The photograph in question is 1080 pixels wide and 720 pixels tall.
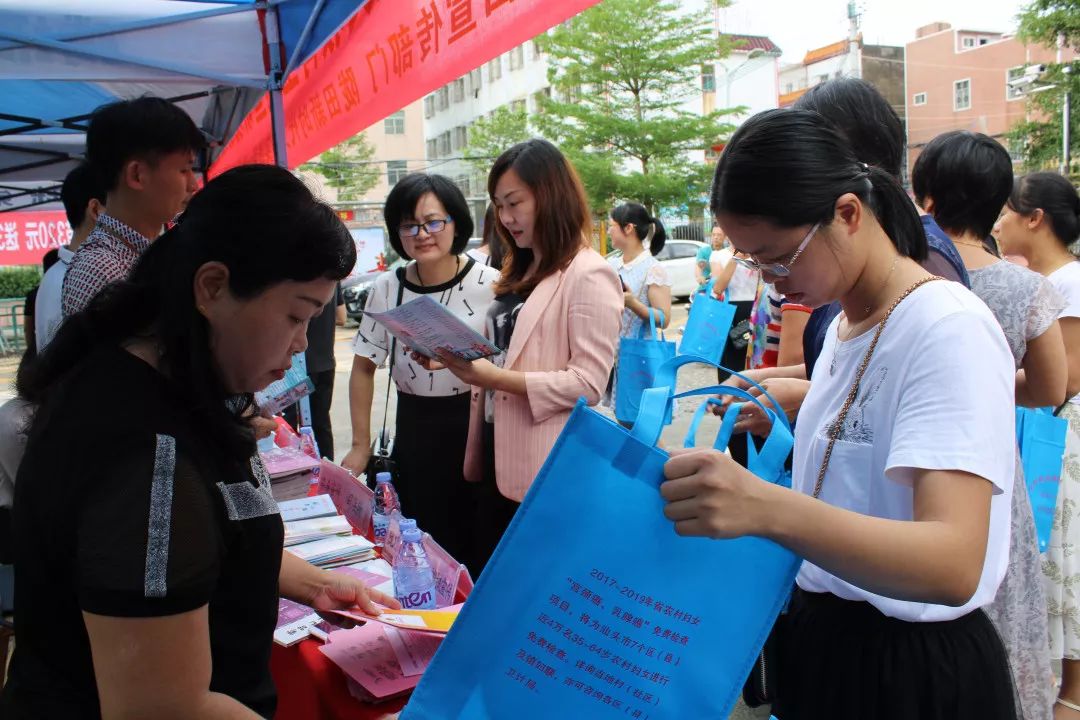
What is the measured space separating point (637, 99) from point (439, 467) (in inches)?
852

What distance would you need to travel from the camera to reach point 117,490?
927 millimetres

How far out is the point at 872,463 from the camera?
3.75 ft

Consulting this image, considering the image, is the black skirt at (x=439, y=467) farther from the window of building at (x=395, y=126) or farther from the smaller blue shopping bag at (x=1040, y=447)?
the window of building at (x=395, y=126)

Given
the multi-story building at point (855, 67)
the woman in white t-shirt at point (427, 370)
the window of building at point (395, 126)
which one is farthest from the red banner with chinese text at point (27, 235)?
the window of building at point (395, 126)

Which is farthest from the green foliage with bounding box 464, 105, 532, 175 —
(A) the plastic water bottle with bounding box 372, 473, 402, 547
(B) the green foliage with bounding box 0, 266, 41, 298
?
(A) the plastic water bottle with bounding box 372, 473, 402, 547

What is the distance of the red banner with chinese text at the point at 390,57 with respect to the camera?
226 cm

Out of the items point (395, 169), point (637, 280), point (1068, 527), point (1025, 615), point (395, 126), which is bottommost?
point (1068, 527)

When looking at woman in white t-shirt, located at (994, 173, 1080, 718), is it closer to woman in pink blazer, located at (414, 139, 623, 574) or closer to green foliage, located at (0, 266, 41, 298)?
woman in pink blazer, located at (414, 139, 623, 574)

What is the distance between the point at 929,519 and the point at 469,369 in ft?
5.26

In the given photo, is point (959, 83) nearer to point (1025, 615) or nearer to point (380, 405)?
point (380, 405)

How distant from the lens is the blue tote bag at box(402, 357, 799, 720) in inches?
40.0

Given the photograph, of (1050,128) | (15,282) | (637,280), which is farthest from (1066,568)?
(15,282)

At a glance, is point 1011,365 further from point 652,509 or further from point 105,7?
point 105,7

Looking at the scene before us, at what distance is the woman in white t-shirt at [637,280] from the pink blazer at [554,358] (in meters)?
2.35
